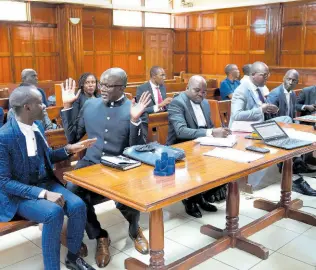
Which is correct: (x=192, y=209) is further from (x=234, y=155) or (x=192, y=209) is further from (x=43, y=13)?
(x=43, y=13)

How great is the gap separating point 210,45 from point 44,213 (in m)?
9.11

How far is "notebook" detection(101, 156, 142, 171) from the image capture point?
248 cm

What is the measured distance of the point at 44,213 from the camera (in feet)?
7.78

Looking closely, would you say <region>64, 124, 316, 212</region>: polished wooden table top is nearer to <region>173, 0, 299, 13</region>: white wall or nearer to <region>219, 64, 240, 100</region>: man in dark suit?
<region>219, 64, 240, 100</region>: man in dark suit

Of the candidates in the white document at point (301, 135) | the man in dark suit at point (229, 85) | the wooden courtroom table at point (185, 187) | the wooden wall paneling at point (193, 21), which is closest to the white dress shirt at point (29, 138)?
the wooden courtroom table at point (185, 187)

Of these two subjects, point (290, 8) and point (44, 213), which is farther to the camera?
point (290, 8)

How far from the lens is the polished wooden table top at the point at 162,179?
204 cm

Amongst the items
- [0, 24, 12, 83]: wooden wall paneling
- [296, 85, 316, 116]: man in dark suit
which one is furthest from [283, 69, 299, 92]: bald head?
[0, 24, 12, 83]: wooden wall paneling

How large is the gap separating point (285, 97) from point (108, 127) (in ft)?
8.44

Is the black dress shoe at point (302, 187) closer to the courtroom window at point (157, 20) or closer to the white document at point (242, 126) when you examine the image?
the white document at point (242, 126)

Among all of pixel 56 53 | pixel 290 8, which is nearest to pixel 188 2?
pixel 290 8

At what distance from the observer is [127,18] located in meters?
10.6

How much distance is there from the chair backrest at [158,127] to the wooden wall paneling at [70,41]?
5.85m

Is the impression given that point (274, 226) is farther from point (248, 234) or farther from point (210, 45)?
point (210, 45)
